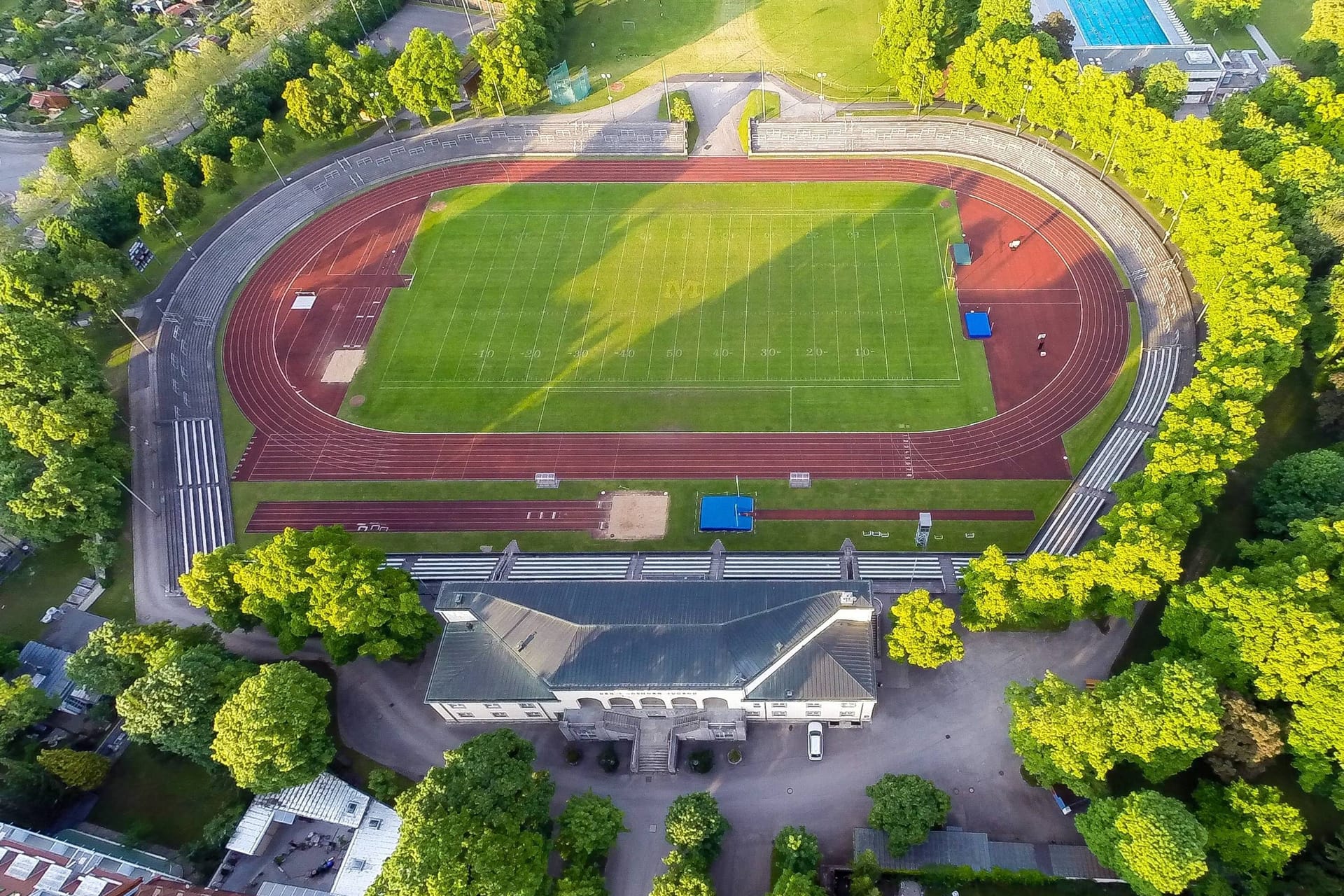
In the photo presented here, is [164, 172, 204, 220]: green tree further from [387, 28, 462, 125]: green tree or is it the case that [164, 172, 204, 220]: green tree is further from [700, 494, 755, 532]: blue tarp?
[700, 494, 755, 532]: blue tarp

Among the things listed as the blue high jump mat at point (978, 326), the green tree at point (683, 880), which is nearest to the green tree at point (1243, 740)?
the green tree at point (683, 880)

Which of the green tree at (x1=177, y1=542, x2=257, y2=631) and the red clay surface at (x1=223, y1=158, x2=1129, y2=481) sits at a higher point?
the red clay surface at (x1=223, y1=158, x2=1129, y2=481)

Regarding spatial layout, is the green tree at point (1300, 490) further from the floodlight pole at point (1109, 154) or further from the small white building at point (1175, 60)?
the small white building at point (1175, 60)

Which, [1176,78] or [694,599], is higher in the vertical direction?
[1176,78]

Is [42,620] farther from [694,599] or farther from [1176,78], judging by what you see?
[1176,78]

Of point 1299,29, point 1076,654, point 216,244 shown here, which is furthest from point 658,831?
point 1299,29

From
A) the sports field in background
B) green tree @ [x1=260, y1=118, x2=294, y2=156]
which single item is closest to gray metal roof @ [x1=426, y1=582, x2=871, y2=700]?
the sports field in background
